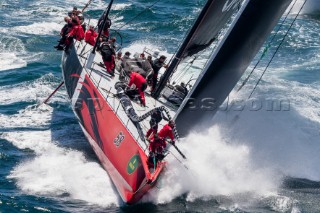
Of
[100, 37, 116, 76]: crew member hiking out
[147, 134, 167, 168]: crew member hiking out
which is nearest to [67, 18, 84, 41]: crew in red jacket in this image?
[100, 37, 116, 76]: crew member hiking out

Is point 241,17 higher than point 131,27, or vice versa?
point 241,17

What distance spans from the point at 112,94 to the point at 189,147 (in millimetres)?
2256

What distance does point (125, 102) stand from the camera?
1180 centimetres

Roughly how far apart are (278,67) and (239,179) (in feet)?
31.0

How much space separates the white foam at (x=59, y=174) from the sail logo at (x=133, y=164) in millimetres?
660

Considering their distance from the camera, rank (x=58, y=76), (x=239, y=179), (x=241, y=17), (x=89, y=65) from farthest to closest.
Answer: (x=58, y=76), (x=89, y=65), (x=239, y=179), (x=241, y=17)

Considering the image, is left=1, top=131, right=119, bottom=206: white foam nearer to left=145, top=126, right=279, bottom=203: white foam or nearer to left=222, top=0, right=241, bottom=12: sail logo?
left=145, top=126, right=279, bottom=203: white foam

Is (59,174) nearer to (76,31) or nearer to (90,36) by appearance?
(90,36)

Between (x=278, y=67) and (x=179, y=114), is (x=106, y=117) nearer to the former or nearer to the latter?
(x=179, y=114)

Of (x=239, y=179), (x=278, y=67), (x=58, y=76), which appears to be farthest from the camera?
(x=278, y=67)

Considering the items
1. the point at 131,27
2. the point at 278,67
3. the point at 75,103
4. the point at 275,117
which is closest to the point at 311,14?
the point at 275,117

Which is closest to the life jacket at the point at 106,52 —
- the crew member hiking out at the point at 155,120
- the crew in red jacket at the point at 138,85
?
the crew in red jacket at the point at 138,85

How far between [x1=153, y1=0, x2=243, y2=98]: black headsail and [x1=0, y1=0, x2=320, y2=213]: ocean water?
5.51ft

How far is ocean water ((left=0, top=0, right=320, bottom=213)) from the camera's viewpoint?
34.3ft
